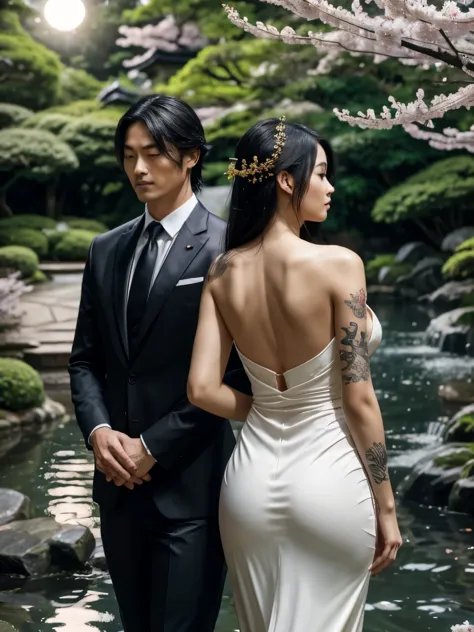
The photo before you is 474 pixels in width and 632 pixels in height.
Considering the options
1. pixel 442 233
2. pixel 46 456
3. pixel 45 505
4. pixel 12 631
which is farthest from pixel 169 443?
pixel 442 233

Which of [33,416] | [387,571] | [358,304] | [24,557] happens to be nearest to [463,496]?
[387,571]

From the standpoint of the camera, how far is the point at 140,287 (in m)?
2.66

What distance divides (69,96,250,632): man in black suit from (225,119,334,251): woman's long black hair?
0.71ft

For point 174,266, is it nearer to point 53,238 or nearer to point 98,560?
point 98,560

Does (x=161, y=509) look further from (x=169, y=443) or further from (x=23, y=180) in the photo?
(x=23, y=180)

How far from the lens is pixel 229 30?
23.1 meters

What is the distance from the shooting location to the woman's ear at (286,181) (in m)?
2.36

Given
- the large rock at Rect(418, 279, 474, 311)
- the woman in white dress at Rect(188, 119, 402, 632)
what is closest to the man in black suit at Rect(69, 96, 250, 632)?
the woman in white dress at Rect(188, 119, 402, 632)

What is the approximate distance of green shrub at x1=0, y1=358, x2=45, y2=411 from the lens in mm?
9727

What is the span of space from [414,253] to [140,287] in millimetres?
18450

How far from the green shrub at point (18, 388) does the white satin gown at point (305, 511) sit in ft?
25.0

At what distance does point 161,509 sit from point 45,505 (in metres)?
4.40

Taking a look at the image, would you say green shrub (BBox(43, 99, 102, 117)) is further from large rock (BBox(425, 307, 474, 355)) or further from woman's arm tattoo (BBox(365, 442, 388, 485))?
woman's arm tattoo (BBox(365, 442, 388, 485))

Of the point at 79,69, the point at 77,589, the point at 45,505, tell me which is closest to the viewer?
the point at 77,589
